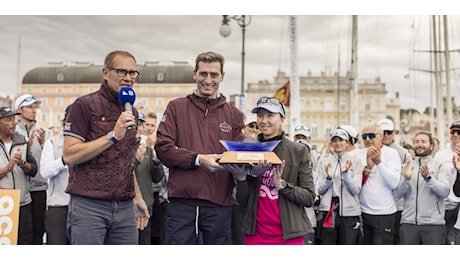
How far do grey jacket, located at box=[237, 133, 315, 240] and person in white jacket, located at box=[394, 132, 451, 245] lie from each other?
2.79 m

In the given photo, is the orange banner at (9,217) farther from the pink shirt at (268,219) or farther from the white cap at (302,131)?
the white cap at (302,131)

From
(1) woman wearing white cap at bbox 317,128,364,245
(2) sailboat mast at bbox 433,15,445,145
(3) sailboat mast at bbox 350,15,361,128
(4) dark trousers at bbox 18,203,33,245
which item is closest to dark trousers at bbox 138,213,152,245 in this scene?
(4) dark trousers at bbox 18,203,33,245

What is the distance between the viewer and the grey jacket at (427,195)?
6.58m

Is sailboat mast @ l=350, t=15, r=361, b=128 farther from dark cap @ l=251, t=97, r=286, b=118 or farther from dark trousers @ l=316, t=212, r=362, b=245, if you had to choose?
dark cap @ l=251, t=97, r=286, b=118

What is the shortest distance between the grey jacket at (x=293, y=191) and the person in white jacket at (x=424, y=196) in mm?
2789

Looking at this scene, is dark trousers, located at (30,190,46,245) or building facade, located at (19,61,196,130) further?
building facade, located at (19,61,196,130)

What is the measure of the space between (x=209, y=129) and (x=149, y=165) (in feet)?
10.5

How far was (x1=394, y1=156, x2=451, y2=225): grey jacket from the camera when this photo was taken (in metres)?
6.58

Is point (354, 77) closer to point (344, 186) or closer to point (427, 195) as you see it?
point (344, 186)

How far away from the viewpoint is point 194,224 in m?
4.15

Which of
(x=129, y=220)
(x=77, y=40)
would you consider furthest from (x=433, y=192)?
(x=77, y=40)

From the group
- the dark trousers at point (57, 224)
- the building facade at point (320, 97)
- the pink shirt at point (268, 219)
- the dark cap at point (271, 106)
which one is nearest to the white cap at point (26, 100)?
the dark trousers at point (57, 224)
